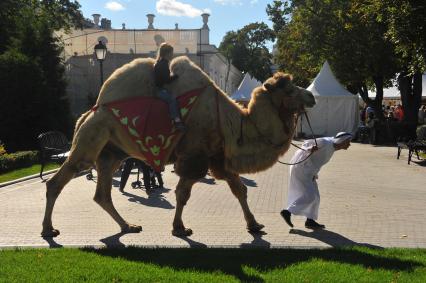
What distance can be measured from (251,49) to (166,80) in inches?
3086

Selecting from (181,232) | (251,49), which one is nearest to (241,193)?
(181,232)

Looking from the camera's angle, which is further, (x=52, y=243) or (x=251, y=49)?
(x=251, y=49)

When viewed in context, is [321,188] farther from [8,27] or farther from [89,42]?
[89,42]

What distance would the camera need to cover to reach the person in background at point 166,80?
6958 mm

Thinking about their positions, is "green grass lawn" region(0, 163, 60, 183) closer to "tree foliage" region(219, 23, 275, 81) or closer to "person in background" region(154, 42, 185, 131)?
"person in background" region(154, 42, 185, 131)

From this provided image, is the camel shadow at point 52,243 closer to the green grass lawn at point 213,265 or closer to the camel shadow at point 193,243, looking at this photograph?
the green grass lawn at point 213,265

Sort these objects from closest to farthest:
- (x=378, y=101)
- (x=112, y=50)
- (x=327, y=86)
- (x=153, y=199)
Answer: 1. (x=153, y=199)
2. (x=327, y=86)
3. (x=378, y=101)
4. (x=112, y=50)

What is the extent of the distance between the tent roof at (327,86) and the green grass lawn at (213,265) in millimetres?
23556

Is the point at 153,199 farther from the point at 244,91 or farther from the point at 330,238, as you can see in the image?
the point at 244,91

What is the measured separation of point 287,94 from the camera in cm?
679

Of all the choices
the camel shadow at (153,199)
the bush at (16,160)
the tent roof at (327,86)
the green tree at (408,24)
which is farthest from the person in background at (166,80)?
the tent roof at (327,86)

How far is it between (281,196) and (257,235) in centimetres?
→ 375

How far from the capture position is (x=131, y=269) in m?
5.73

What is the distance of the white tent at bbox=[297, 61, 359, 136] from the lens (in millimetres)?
29344
